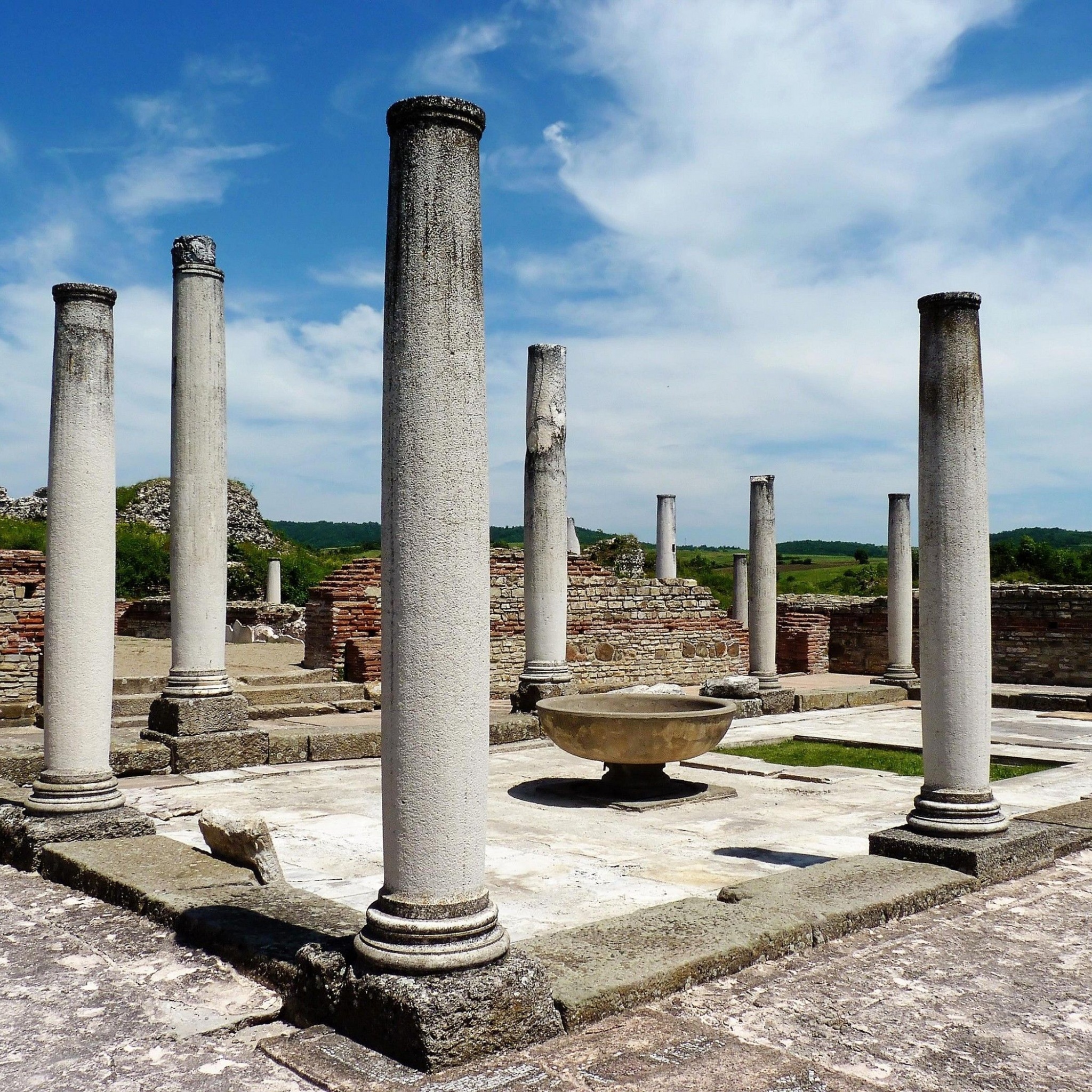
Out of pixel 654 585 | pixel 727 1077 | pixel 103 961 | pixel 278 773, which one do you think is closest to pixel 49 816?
pixel 103 961

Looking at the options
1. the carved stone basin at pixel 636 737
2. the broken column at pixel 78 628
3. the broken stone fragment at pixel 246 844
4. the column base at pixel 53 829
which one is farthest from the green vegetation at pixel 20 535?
the broken stone fragment at pixel 246 844

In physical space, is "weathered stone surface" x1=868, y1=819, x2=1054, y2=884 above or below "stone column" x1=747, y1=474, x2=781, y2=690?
below

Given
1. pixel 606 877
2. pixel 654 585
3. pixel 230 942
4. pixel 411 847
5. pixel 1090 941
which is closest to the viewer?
pixel 411 847

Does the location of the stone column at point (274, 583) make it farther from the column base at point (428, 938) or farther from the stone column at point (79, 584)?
the column base at point (428, 938)

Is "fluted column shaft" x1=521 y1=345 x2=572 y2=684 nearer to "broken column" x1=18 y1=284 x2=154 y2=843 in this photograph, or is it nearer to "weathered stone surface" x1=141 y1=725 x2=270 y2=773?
"weathered stone surface" x1=141 y1=725 x2=270 y2=773

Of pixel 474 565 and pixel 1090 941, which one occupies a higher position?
pixel 474 565

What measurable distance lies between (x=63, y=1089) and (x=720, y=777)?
702 cm

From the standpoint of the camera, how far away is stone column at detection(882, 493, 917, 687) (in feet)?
58.2

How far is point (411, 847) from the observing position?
3.71 m

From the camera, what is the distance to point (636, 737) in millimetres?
8172

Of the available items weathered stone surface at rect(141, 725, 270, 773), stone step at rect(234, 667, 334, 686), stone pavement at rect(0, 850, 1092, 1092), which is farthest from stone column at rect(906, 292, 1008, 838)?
stone step at rect(234, 667, 334, 686)

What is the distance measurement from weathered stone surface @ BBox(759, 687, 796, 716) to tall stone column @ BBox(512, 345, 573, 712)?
377 cm

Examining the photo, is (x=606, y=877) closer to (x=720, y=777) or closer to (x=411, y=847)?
(x=411, y=847)

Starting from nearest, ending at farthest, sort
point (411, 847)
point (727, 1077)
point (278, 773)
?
point (727, 1077) < point (411, 847) < point (278, 773)
